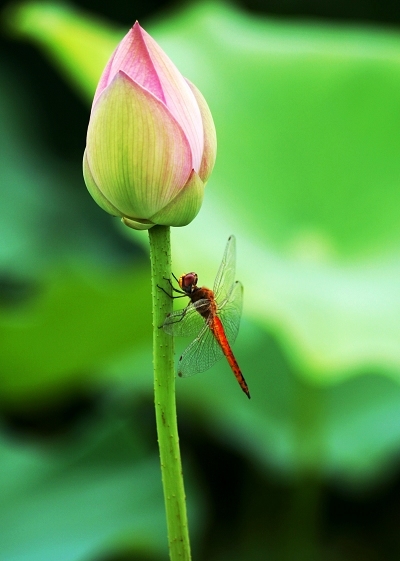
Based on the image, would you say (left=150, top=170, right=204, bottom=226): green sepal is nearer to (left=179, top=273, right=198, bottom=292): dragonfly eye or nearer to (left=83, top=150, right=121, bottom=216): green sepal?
(left=83, top=150, right=121, bottom=216): green sepal

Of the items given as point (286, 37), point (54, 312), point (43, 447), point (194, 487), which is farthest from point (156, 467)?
point (286, 37)

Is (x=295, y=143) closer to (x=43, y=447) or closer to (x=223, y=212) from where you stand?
(x=223, y=212)

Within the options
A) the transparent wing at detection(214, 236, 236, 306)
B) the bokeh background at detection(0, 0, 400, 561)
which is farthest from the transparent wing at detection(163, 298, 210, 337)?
the bokeh background at detection(0, 0, 400, 561)

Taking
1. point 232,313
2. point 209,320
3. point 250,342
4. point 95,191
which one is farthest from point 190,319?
point 250,342

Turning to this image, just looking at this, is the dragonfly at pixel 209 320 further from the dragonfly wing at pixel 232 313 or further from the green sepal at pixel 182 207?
the green sepal at pixel 182 207

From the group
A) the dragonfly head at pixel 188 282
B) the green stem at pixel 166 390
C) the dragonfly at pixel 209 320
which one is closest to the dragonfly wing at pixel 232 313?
the dragonfly at pixel 209 320

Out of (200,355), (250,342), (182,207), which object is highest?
(182,207)

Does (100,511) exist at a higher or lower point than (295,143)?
lower

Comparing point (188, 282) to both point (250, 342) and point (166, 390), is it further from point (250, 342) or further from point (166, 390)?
point (250, 342)
